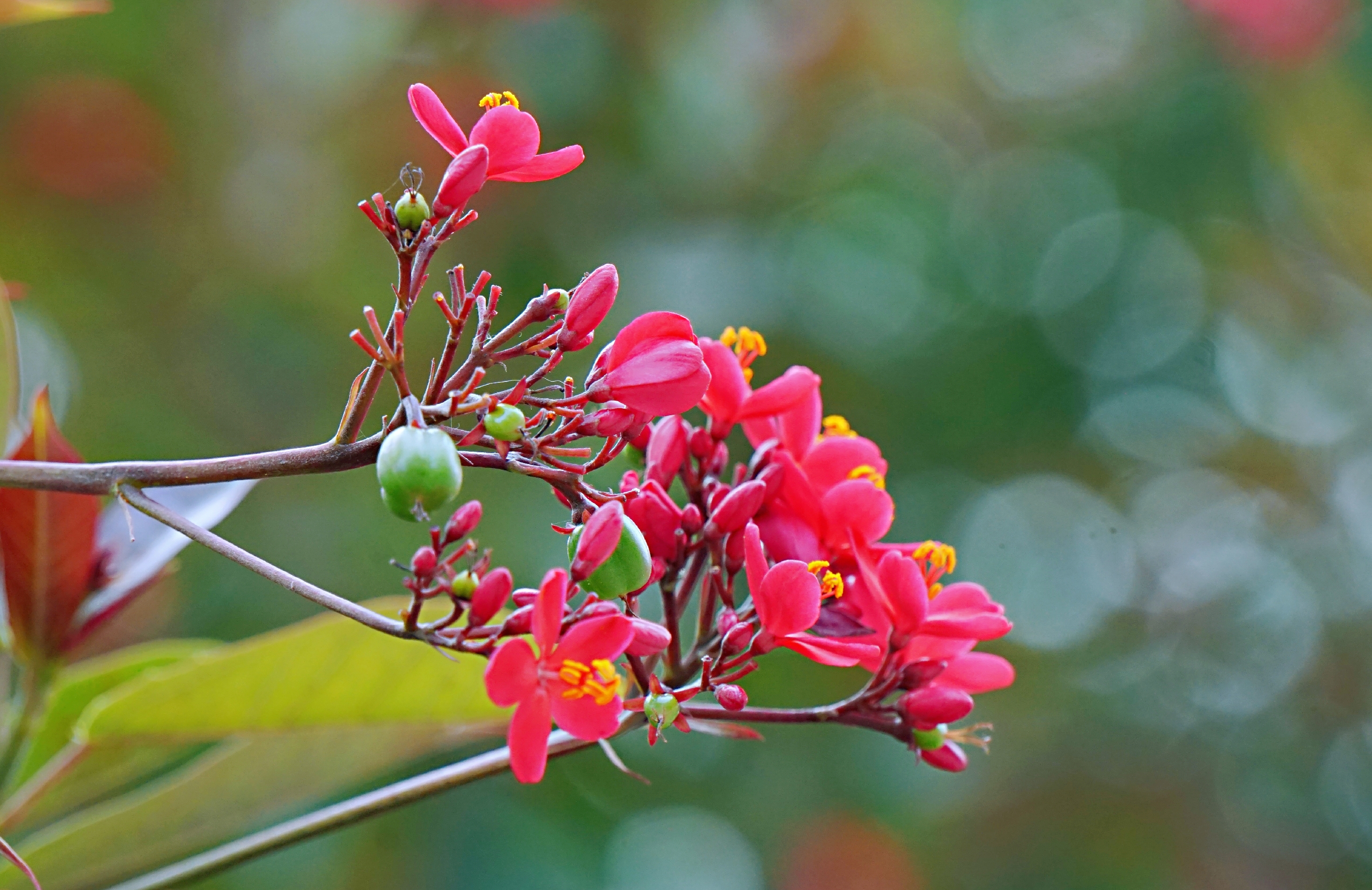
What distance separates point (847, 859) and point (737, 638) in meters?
2.30

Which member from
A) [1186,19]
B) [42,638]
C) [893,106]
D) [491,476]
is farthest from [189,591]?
[1186,19]

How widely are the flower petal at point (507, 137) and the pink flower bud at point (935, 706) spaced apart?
0.41 m

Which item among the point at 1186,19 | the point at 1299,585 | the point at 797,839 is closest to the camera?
the point at 797,839

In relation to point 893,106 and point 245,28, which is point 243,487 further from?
point 893,106

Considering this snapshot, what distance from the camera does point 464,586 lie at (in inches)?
20.9

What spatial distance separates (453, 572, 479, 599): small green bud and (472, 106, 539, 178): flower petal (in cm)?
22

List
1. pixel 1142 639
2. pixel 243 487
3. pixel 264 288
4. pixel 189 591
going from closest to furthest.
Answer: pixel 243 487 < pixel 189 591 < pixel 264 288 < pixel 1142 639

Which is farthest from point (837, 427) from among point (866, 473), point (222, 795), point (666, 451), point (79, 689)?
point (79, 689)

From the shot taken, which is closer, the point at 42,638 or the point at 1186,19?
the point at 42,638

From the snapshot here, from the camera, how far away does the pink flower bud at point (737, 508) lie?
2.18ft

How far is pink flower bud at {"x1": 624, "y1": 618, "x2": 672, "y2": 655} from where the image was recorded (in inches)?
21.9

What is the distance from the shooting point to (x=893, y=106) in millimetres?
2779

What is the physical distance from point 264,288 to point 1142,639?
2.35 metres

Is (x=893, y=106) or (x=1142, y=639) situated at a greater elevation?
(x=893, y=106)
